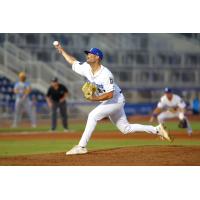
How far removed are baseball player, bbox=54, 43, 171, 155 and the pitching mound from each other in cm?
20

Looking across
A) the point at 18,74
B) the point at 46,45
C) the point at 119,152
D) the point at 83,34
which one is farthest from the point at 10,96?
the point at 119,152

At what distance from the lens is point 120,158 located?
11.1 metres

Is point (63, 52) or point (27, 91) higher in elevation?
point (63, 52)

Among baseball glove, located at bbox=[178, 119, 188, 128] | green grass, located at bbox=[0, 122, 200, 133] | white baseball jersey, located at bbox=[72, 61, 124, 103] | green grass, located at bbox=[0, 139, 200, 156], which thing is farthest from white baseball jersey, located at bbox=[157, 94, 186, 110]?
white baseball jersey, located at bbox=[72, 61, 124, 103]

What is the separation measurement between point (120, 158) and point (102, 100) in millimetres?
1043

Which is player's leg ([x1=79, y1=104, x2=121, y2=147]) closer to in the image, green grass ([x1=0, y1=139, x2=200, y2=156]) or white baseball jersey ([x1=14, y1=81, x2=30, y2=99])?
green grass ([x1=0, y1=139, x2=200, y2=156])

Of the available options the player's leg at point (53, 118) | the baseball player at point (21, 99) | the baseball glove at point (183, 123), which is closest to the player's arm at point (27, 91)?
the baseball player at point (21, 99)

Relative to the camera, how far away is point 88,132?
35.1ft

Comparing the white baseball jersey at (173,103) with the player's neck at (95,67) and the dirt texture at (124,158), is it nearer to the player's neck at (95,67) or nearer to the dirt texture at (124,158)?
the dirt texture at (124,158)

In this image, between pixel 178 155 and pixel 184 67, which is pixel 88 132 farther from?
pixel 184 67

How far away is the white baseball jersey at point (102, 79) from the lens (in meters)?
10.7

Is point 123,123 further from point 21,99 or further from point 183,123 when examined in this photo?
point 21,99

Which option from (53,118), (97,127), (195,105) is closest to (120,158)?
(53,118)

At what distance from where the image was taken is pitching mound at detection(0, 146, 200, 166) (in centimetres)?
1095
